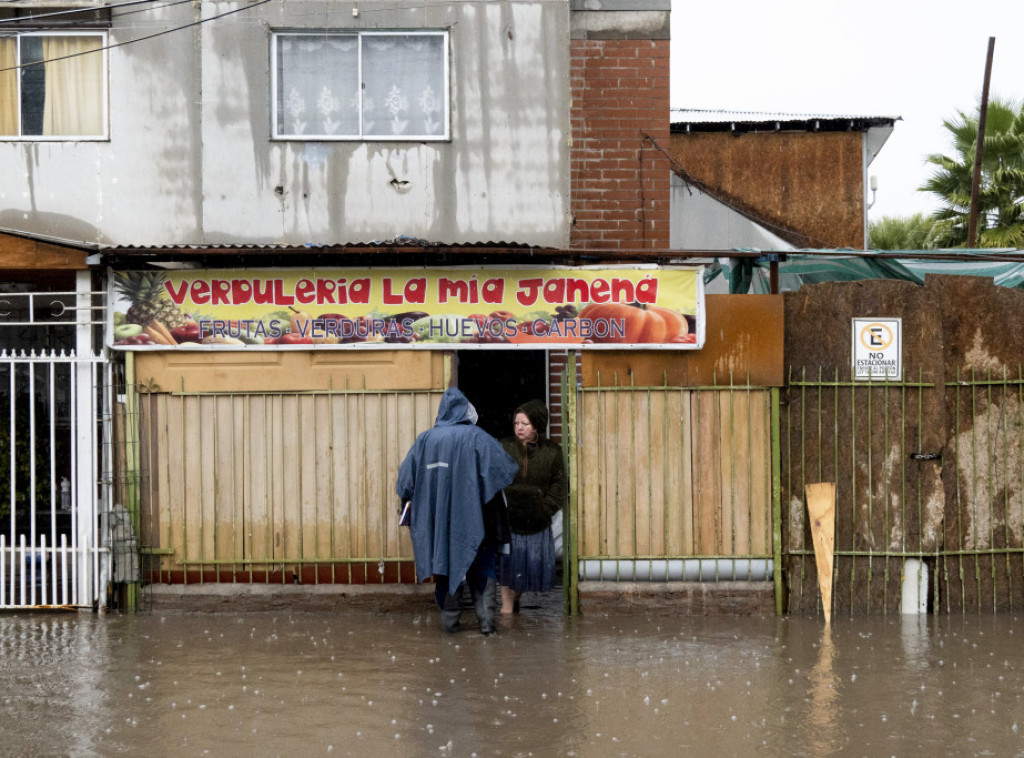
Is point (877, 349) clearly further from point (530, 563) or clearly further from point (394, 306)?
point (394, 306)

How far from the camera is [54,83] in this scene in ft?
36.3

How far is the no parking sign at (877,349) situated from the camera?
9703 mm

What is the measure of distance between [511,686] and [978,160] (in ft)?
55.0

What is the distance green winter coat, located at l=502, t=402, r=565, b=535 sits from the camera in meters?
9.66

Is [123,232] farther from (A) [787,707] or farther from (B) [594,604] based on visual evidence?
(A) [787,707]

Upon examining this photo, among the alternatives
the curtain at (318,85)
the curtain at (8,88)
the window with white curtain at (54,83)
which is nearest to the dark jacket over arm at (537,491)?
the curtain at (318,85)

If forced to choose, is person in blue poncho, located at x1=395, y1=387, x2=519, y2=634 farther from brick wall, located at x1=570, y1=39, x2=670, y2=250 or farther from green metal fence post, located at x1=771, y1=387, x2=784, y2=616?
brick wall, located at x1=570, y1=39, x2=670, y2=250

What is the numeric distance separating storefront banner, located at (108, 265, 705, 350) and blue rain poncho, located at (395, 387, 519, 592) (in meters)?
0.98

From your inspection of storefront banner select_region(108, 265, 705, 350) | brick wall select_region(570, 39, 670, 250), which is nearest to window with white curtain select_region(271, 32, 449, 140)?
brick wall select_region(570, 39, 670, 250)

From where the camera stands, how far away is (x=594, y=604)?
979cm

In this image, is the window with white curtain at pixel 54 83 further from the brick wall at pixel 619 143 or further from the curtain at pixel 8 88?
the brick wall at pixel 619 143

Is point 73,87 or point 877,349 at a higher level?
point 73,87

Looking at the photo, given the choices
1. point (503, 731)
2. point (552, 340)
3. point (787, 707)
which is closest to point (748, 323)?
point (552, 340)

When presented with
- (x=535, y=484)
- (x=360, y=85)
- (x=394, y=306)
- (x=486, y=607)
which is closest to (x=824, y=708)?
→ (x=486, y=607)
